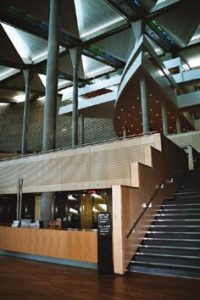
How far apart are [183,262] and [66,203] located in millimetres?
11743

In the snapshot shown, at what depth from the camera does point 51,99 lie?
1497 centimetres

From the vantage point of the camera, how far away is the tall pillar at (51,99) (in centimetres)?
1323

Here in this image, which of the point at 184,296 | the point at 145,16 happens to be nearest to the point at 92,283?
the point at 184,296

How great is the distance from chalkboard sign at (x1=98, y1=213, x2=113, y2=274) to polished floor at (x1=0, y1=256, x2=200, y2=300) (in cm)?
25

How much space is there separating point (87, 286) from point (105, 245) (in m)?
1.29

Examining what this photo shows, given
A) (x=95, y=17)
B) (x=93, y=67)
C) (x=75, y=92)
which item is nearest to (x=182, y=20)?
(x=95, y=17)

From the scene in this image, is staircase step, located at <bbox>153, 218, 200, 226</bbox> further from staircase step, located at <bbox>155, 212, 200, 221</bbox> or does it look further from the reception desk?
the reception desk

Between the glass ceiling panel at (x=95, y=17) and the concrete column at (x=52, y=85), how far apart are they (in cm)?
315

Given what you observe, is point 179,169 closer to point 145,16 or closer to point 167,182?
point 167,182

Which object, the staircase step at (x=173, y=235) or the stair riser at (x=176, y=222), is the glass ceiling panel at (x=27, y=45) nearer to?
the stair riser at (x=176, y=222)

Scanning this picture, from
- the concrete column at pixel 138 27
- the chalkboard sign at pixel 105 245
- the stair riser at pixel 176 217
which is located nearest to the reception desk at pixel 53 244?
the chalkboard sign at pixel 105 245

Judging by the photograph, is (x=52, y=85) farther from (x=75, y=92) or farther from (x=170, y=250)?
(x=170, y=250)

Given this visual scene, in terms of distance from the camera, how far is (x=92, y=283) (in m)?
4.97

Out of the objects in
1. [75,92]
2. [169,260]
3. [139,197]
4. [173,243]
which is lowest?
[169,260]
